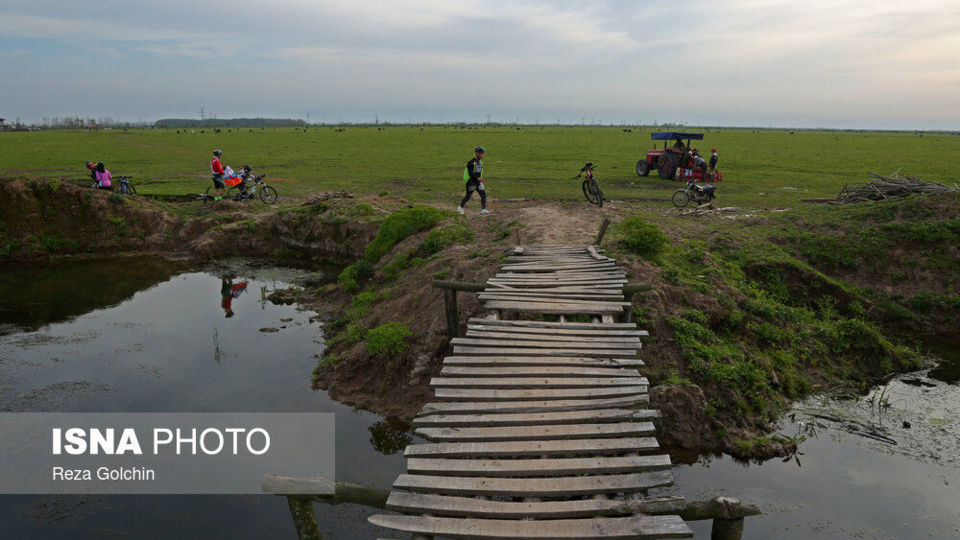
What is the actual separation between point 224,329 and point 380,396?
5178 millimetres

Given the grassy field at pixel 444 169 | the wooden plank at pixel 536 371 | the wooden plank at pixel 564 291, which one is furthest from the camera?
the grassy field at pixel 444 169

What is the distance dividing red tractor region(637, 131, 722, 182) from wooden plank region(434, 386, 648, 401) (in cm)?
2163

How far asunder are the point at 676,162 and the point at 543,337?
81.1 feet

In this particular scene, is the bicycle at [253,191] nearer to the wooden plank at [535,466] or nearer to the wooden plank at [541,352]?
the wooden plank at [541,352]

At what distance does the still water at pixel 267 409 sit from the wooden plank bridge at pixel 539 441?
189 cm

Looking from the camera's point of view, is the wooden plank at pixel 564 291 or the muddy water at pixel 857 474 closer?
the muddy water at pixel 857 474

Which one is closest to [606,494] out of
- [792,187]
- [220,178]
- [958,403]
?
[958,403]

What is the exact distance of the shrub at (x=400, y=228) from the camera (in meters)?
15.7

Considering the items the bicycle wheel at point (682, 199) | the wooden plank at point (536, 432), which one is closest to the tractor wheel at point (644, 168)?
the bicycle wheel at point (682, 199)

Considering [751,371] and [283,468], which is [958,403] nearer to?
[751,371]

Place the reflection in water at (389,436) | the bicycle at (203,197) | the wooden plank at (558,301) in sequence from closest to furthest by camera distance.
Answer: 1. the reflection in water at (389,436)
2. the wooden plank at (558,301)
3. the bicycle at (203,197)

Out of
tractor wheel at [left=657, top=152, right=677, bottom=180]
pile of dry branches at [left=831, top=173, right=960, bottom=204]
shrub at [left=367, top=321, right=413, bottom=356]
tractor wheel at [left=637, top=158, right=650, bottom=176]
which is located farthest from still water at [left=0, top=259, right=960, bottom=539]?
tractor wheel at [left=637, top=158, right=650, bottom=176]

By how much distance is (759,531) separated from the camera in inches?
251

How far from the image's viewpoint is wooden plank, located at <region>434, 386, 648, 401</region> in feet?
20.4
